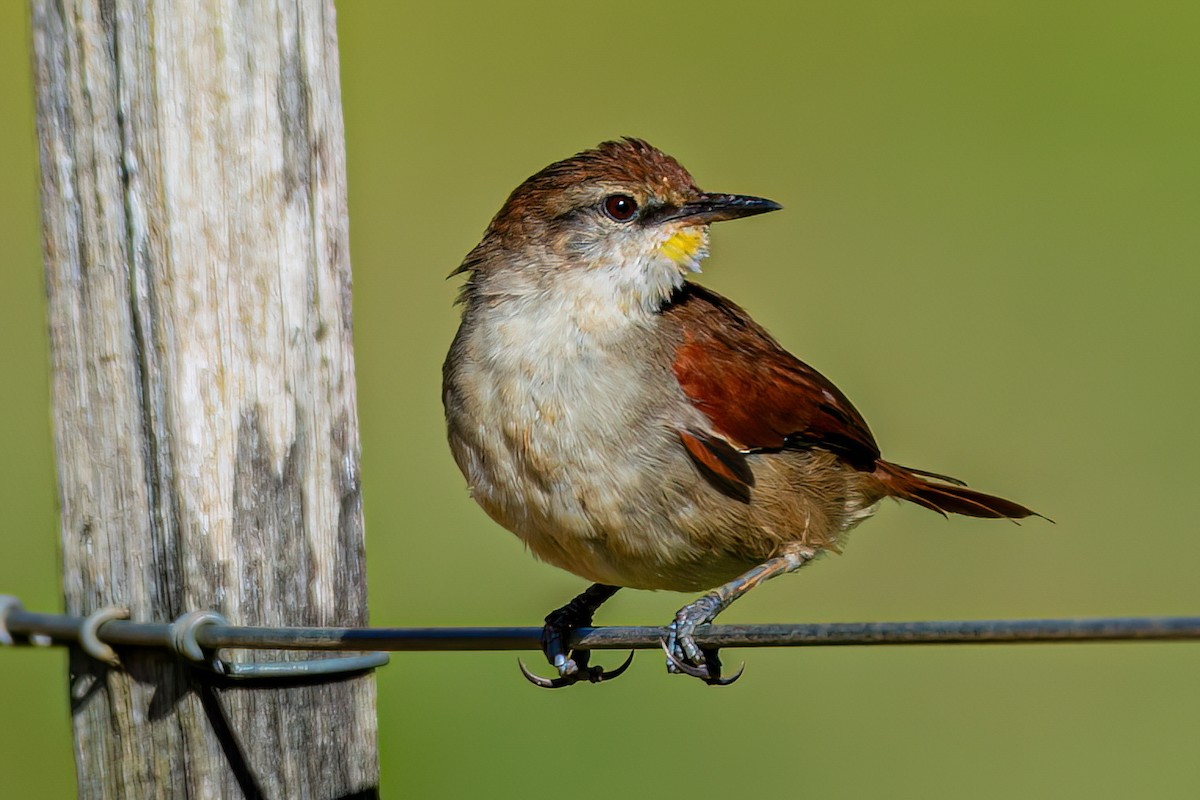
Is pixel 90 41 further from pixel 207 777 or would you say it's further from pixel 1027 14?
pixel 1027 14

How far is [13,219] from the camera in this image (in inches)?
364

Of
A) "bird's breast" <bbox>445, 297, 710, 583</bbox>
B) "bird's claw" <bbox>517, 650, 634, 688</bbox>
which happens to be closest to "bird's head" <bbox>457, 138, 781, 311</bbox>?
"bird's breast" <bbox>445, 297, 710, 583</bbox>

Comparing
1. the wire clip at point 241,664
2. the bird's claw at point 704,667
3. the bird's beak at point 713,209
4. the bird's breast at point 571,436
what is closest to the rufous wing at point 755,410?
the bird's breast at point 571,436

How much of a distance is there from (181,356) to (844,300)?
20.8 ft

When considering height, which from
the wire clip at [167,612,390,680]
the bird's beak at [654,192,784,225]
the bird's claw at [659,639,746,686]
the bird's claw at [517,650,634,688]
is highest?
the bird's beak at [654,192,784,225]

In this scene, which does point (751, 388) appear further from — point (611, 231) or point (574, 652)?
point (574, 652)

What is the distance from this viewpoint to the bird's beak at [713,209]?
404cm

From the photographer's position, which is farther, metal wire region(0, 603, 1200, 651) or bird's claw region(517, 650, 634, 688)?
bird's claw region(517, 650, 634, 688)

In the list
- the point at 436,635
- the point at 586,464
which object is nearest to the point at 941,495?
the point at 586,464

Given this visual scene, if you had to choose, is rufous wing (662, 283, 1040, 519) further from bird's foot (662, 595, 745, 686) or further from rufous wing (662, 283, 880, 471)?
bird's foot (662, 595, 745, 686)

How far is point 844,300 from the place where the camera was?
29.2 feet

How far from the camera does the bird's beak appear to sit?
4.04 m

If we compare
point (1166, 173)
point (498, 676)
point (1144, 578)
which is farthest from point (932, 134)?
point (498, 676)

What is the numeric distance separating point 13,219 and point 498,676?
4.83m
